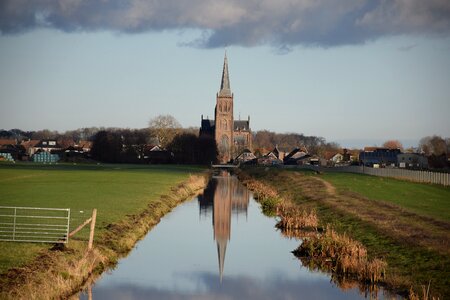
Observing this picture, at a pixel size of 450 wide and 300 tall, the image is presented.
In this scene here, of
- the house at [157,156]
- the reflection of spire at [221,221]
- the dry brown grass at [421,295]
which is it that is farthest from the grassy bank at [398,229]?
the house at [157,156]

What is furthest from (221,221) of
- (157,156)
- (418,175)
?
(157,156)

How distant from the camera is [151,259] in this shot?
2911 cm

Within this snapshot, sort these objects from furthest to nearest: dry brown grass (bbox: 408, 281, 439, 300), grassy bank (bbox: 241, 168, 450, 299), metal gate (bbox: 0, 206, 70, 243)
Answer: metal gate (bbox: 0, 206, 70, 243)
grassy bank (bbox: 241, 168, 450, 299)
dry brown grass (bbox: 408, 281, 439, 300)

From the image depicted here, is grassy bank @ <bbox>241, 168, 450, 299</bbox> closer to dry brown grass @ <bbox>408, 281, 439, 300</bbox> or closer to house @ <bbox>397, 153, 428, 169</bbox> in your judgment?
dry brown grass @ <bbox>408, 281, 439, 300</bbox>

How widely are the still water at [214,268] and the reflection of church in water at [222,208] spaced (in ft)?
0.38

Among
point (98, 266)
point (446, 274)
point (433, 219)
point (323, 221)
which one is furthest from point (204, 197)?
point (446, 274)

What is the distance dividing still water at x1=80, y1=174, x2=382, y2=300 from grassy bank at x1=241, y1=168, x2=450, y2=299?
2.65 meters

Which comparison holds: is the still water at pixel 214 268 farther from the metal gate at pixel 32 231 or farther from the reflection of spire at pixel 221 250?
the metal gate at pixel 32 231

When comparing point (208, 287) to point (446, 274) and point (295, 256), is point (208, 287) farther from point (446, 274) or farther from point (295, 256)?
point (446, 274)

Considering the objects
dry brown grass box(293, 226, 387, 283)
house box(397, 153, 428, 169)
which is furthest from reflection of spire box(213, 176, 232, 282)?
house box(397, 153, 428, 169)

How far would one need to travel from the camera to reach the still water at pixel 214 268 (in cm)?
2336

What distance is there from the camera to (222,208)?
5575cm

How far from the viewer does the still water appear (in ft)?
76.6

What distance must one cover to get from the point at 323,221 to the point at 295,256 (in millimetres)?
9134
